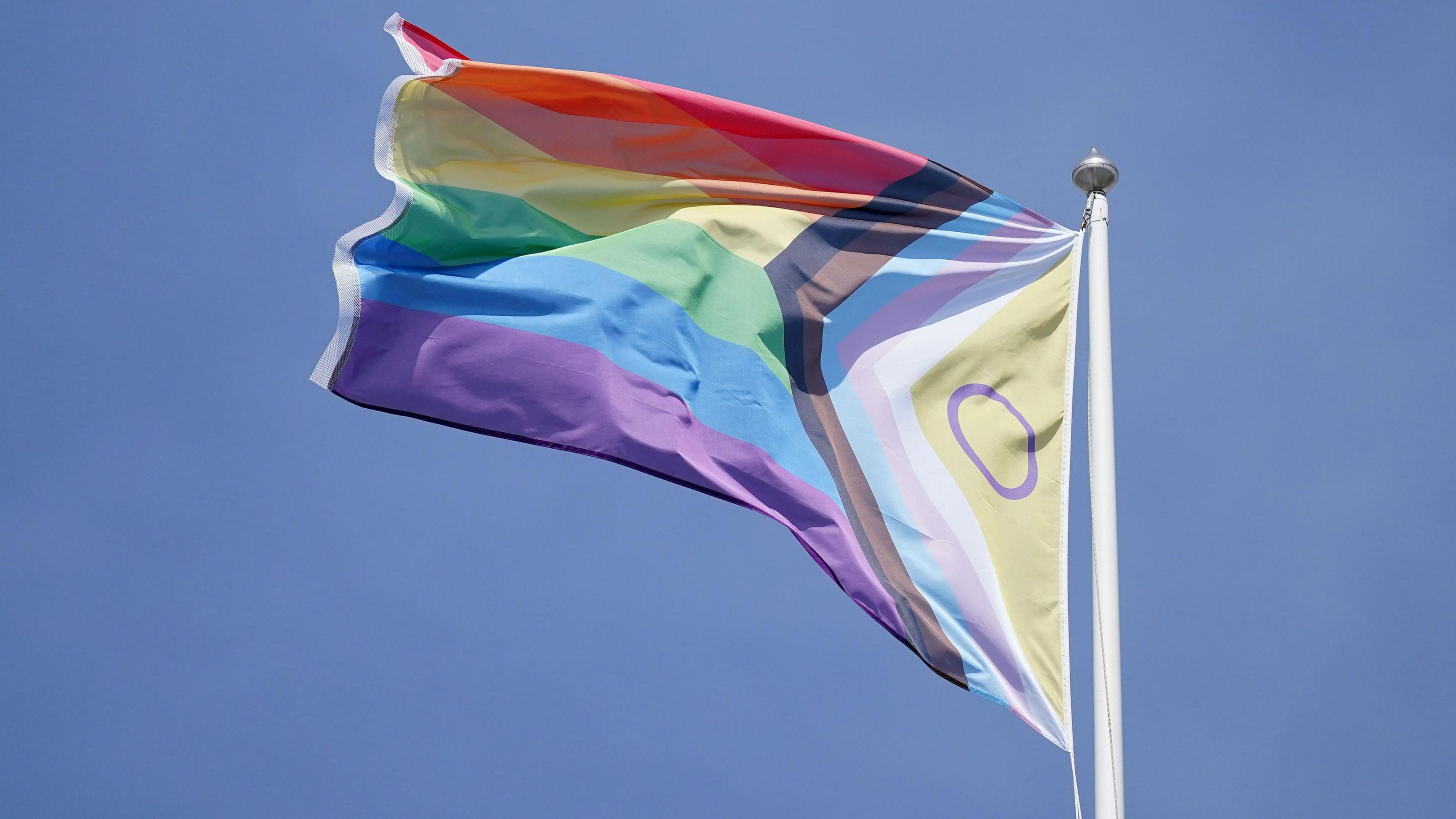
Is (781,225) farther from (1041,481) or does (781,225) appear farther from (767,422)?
(1041,481)

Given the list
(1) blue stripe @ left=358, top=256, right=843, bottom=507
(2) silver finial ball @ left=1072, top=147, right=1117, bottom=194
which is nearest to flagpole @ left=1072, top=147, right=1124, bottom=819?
(2) silver finial ball @ left=1072, top=147, right=1117, bottom=194

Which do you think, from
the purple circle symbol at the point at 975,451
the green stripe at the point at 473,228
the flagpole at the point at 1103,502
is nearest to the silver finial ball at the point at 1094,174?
the flagpole at the point at 1103,502

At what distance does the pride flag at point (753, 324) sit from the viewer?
34.0 ft

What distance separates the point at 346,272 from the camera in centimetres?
1080

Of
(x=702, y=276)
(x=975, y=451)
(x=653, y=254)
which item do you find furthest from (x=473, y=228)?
(x=975, y=451)

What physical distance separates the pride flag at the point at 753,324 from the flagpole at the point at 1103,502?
0.89ft

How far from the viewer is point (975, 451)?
35.5 feet

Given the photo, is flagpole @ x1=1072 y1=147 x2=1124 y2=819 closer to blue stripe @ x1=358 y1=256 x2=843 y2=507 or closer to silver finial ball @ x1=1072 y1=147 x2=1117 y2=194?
silver finial ball @ x1=1072 y1=147 x2=1117 y2=194

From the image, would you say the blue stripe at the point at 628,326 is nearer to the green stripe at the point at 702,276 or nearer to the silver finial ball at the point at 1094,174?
the green stripe at the point at 702,276

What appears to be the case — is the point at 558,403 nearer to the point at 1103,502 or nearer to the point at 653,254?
the point at 653,254

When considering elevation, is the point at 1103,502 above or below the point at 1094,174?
below

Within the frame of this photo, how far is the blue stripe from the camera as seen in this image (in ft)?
36.2

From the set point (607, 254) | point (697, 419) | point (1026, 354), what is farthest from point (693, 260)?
point (1026, 354)

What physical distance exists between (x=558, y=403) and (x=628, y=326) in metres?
0.85
